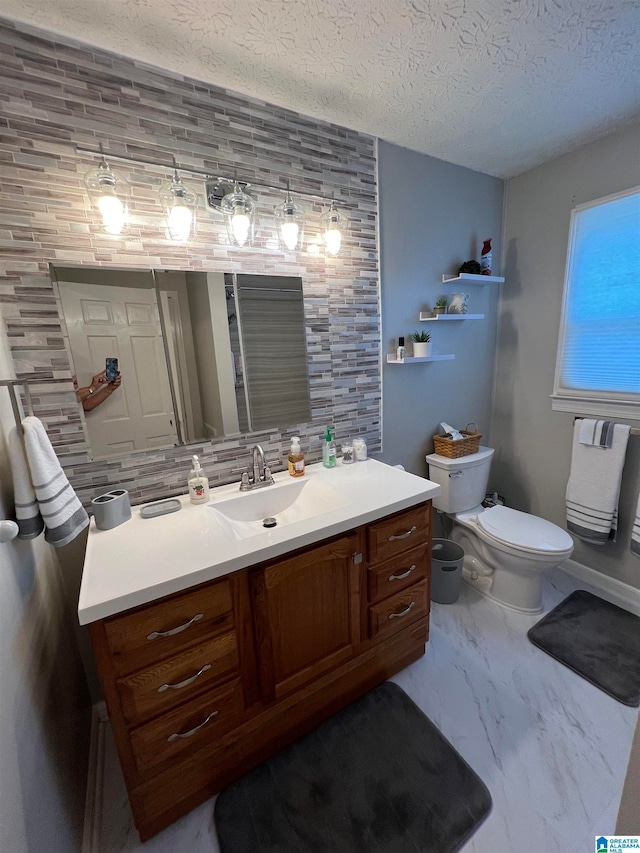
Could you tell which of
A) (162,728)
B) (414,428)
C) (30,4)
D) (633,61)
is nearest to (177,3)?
(30,4)

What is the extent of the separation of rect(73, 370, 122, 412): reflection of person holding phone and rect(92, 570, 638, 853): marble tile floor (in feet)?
4.21

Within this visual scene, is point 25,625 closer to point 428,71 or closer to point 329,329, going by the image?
point 329,329

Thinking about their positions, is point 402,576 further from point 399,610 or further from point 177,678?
point 177,678

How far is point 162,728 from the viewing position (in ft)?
3.27

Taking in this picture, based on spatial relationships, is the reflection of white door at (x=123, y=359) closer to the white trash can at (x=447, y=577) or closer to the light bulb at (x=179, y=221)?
the light bulb at (x=179, y=221)

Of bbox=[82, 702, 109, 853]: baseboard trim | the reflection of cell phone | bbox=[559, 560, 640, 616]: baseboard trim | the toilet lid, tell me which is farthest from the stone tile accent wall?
bbox=[559, 560, 640, 616]: baseboard trim

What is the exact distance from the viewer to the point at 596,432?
188 cm

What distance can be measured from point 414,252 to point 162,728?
87.3 inches

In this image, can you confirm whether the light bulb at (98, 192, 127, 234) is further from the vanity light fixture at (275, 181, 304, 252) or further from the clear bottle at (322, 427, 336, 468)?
the clear bottle at (322, 427, 336, 468)

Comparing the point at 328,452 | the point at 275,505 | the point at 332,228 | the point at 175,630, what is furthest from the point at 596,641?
the point at 332,228

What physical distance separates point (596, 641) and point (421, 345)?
1.67 m

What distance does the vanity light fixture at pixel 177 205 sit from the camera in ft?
3.99

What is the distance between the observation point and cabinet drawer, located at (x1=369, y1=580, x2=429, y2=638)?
1396 mm

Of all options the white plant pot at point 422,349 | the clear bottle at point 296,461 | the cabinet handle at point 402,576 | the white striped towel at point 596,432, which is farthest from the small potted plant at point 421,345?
the cabinet handle at point 402,576
